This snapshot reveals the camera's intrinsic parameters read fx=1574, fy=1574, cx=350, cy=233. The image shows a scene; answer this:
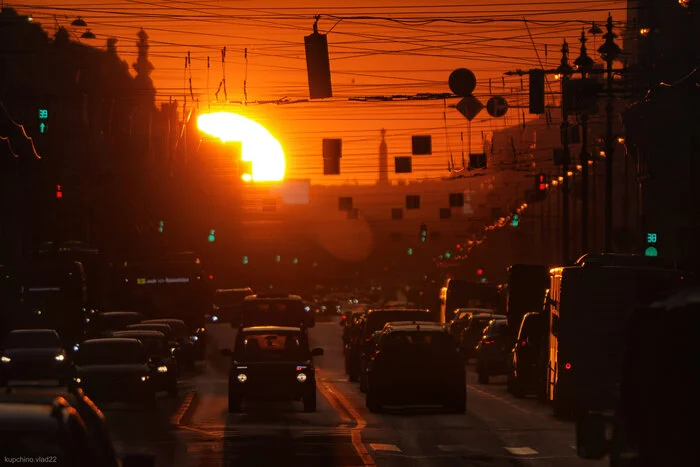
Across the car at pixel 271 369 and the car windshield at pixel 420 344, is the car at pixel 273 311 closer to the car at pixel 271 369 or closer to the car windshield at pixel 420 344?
the car at pixel 271 369

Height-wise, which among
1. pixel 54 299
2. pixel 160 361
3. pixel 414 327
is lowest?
pixel 54 299

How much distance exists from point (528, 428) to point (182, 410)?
880 cm

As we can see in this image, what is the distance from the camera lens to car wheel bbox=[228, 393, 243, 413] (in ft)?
105

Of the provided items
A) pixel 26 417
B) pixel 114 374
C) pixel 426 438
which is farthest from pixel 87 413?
pixel 114 374

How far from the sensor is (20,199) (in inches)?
3922

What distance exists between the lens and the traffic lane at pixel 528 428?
2111cm

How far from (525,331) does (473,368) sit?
909 inches

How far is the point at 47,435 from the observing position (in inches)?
317

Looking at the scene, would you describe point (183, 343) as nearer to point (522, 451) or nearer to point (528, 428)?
point (528, 428)

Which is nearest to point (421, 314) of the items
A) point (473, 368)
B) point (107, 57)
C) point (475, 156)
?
point (473, 368)

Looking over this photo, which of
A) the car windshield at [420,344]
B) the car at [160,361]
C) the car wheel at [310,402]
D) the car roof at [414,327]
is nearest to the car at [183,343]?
the car at [160,361]

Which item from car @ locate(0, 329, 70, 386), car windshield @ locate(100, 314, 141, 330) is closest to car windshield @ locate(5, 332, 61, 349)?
car @ locate(0, 329, 70, 386)

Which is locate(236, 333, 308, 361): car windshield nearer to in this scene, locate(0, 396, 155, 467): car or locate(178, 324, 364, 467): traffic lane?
locate(178, 324, 364, 467): traffic lane

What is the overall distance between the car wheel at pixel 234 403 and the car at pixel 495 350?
11.7 meters
